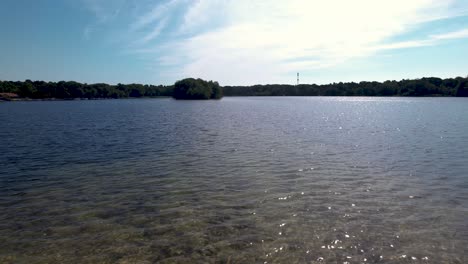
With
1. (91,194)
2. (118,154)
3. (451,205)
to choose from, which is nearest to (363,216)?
(451,205)

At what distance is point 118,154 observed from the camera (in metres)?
28.6

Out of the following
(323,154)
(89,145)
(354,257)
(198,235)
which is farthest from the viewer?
(89,145)

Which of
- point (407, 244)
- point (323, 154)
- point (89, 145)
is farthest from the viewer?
point (89, 145)

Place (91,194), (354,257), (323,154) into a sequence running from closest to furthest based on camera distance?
(354,257) < (91,194) < (323,154)

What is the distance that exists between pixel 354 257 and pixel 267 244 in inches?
114

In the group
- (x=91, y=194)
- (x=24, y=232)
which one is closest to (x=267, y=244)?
(x=24, y=232)

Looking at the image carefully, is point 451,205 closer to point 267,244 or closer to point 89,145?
point 267,244

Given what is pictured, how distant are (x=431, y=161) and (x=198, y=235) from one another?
21775 millimetres

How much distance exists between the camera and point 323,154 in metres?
28.1

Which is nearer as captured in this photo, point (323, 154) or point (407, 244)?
point (407, 244)

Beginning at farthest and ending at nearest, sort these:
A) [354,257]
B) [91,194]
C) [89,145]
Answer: [89,145] → [91,194] → [354,257]

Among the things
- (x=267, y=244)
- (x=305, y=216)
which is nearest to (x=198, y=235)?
(x=267, y=244)

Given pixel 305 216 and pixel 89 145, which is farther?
pixel 89 145

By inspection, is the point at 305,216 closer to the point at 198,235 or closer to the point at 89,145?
the point at 198,235
